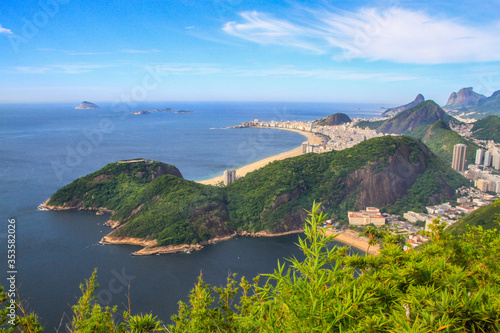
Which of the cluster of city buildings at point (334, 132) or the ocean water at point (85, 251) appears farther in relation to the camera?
the cluster of city buildings at point (334, 132)

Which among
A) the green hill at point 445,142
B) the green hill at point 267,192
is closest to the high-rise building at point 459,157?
the green hill at point 445,142

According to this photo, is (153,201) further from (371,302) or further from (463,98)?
(463,98)

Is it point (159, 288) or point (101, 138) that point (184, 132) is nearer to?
point (101, 138)

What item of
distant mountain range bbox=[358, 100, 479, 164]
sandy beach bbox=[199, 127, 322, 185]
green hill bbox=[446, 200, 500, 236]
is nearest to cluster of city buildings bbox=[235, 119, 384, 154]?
sandy beach bbox=[199, 127, 322, 185]

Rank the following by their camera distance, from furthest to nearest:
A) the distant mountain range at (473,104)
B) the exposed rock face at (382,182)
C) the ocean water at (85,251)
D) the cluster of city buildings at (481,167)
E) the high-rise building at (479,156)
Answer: the distant mountain range at (473,104), the high-rise building at (479,156), the cluster of city buildings at (481,167), the exposed rock face at (382,182), the ocean water at (85,251)

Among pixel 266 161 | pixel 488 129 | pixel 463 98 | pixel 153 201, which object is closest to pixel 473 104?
pixel 463 98

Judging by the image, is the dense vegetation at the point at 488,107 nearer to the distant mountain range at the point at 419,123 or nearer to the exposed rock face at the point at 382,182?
the distant mountain range at the point at 419,123
